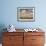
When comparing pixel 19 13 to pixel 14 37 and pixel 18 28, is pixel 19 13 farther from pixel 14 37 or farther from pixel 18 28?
pixel 14 37

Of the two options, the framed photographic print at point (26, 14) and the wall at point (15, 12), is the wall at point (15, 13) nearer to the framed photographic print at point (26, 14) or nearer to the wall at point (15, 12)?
the wall at point (15, 12)

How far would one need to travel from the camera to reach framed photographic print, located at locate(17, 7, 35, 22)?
447cm

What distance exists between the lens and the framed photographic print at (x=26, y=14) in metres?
4.47

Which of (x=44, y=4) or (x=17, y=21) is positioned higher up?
(x=44, y=4)

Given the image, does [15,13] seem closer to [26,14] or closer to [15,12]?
[15,12]

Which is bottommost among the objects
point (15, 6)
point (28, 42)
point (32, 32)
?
point (28, 42)

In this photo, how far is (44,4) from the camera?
4.47m

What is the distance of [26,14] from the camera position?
4504mm

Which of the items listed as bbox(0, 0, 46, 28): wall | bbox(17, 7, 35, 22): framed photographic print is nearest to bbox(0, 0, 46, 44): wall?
bbox(0, 0, 46, 28): wall

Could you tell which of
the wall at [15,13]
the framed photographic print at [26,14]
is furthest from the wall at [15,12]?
the framed photographic print at [26,14]

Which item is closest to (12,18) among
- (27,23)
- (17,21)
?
(17,21)

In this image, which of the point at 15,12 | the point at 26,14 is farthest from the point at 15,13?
the point at 26,14

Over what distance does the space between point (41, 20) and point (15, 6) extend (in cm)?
99

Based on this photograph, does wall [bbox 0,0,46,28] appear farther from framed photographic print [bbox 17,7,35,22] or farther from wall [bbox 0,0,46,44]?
framed photographic print [bbox 17,7,35,22]
